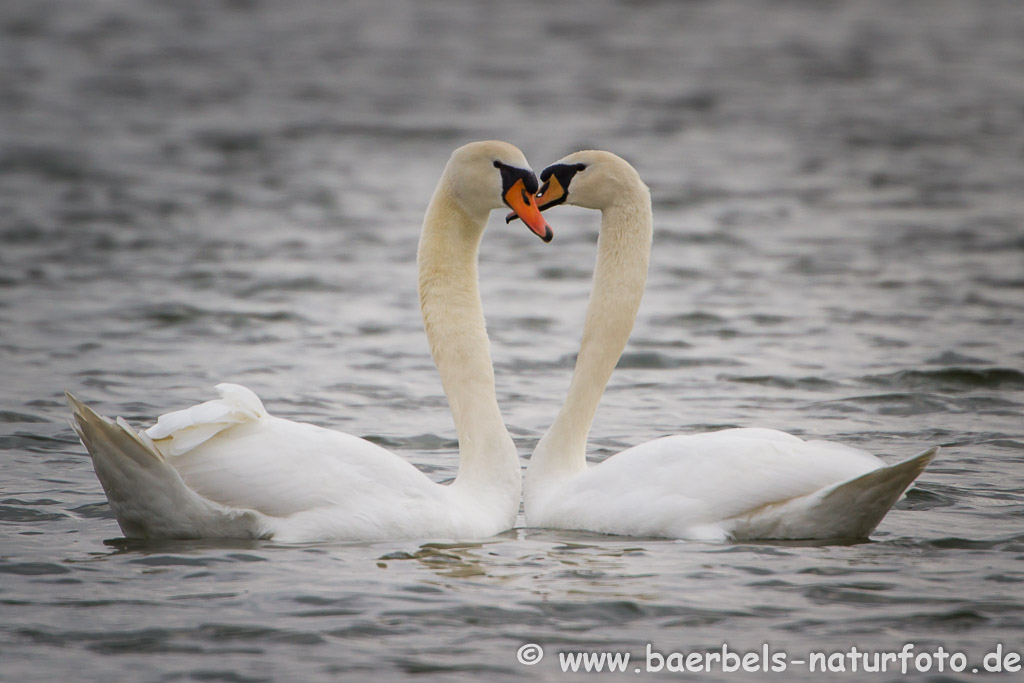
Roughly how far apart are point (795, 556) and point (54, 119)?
26105mm

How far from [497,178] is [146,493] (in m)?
2.52

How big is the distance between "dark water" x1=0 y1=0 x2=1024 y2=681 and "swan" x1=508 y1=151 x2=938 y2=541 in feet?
0.48

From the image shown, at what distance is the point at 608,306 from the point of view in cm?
851

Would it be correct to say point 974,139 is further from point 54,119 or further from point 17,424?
point 17,424

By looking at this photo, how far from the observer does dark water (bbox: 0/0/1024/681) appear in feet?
20.1

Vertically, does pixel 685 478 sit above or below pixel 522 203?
below

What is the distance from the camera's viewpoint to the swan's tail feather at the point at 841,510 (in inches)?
268

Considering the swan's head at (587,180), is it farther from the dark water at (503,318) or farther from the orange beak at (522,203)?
the dark water at (503,318)

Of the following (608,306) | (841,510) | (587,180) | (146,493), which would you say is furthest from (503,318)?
(146,493)

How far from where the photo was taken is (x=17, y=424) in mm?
9938

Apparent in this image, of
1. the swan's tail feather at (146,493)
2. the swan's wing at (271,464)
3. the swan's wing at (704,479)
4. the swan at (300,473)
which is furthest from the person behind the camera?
the swan's wing at (704,479)

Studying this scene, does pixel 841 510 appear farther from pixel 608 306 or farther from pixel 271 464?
pixel 271 464

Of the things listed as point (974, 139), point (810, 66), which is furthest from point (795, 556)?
point (810, 66)

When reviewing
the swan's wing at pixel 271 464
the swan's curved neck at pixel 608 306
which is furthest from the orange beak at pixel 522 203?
the swan's wing at pixel 271 464
